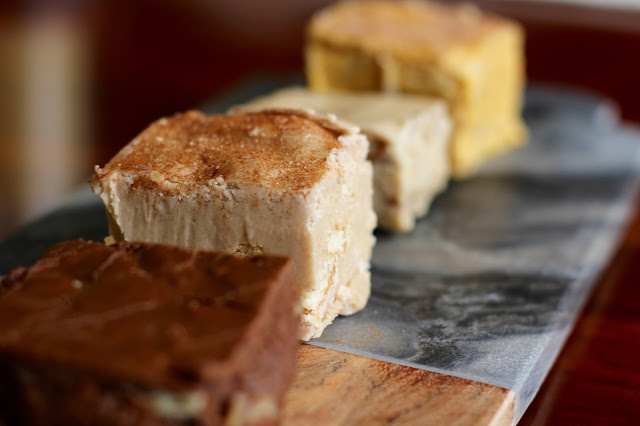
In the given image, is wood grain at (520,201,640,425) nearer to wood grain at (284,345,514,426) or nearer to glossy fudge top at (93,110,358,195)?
wood grain at (284,345,514,426)

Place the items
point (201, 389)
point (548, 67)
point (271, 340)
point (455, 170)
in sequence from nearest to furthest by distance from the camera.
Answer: point (201, 389), point (271, 340), point (455, 170), point (548, 67)

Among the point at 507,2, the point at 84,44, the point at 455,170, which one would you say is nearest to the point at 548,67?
the point at 507,2

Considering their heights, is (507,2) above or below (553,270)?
above

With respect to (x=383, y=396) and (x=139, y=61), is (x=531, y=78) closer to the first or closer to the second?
(x=139, y=61)

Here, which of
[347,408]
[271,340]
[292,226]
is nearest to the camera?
[271,340]

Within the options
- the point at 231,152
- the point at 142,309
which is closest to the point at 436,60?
the point at 231,152

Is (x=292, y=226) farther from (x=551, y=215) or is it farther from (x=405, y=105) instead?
(x=551, y=215)
